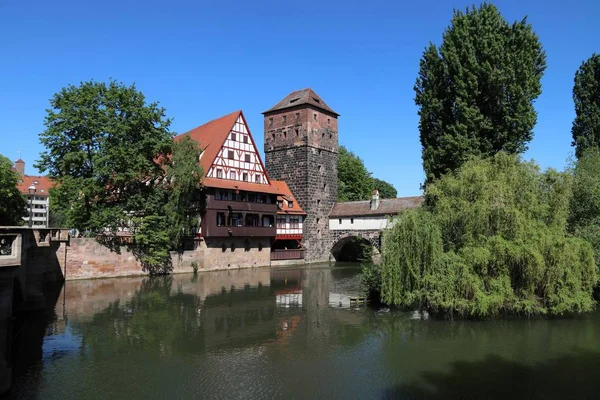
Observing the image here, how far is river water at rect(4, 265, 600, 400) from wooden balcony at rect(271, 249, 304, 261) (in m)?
21.3

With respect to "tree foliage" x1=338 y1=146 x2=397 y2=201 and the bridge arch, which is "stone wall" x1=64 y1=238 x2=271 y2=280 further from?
"tree foliage" x1=338 y1=146 x2=397 y2=201

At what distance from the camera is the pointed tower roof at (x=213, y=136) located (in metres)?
38.2

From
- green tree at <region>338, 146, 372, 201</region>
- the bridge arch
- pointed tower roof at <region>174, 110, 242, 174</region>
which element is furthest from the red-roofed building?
green tree at <region>338, 146, 372, 201</region>

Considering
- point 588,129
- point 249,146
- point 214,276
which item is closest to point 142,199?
point 214,276

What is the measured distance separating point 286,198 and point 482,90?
77.8 feet

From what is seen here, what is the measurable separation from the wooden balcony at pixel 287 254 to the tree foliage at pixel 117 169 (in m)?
11.8

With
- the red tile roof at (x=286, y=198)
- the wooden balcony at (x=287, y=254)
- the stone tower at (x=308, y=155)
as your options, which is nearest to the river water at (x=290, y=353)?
the wooden balcony at (x=287, y=254)

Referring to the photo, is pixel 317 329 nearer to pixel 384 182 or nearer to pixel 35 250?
pixel 35 250

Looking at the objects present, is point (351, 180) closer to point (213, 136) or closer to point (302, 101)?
point (302, 101)

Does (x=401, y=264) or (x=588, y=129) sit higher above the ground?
(x=588, y=129)

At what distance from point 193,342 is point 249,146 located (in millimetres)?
27229

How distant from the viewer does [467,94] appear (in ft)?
85.3

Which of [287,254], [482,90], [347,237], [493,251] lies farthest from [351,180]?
[493,251]

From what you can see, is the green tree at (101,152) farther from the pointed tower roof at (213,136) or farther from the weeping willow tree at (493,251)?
the weeping willow tree at (493,251)
